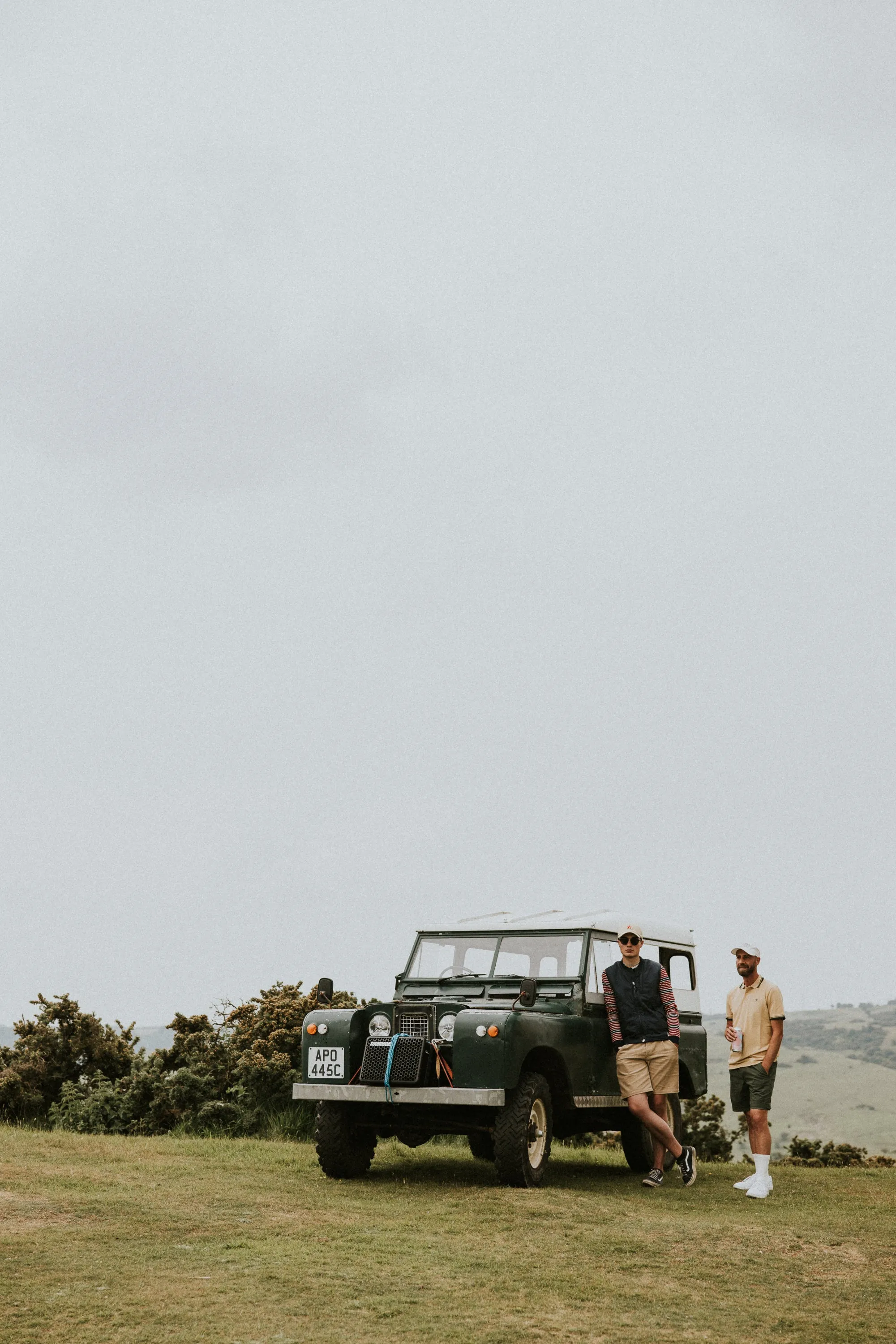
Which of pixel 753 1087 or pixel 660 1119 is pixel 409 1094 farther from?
pixel 753 1087

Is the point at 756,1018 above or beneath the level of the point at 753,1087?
above

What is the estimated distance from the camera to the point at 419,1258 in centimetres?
755

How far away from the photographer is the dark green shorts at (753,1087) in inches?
437

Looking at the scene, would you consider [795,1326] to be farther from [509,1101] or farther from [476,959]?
[476,959]

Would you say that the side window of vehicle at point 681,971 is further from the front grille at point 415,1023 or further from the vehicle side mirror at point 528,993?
the front grille at point 415,1023

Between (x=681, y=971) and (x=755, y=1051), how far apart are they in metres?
2.85

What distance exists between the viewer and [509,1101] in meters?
10.5

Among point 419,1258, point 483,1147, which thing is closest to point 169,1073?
point 483,1147

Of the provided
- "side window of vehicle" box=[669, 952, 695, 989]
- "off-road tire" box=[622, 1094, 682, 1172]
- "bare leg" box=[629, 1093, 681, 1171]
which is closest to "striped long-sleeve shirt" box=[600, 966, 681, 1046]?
"bare leg" box=[629, 1093, 681, 1171]

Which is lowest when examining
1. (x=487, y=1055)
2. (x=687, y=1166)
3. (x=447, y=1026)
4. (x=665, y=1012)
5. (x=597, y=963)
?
(x=687, y=1166)

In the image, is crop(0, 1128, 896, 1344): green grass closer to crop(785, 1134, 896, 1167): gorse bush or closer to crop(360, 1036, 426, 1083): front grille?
→ crop(360, 1036, 426, 1083): front grille

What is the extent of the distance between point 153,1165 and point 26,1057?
515 centimetres

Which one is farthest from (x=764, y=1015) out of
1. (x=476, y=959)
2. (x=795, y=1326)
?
(x=795, y=1326)

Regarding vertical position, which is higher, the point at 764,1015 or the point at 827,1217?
the point at 764,1015
